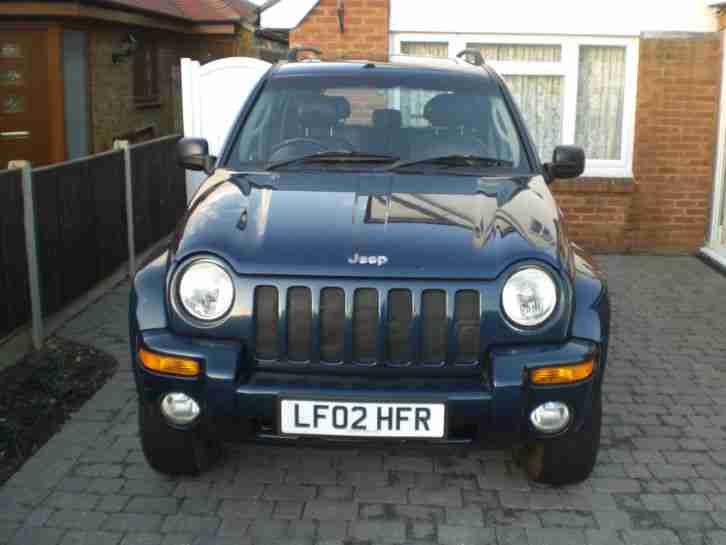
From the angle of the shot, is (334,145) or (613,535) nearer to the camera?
(613,535)

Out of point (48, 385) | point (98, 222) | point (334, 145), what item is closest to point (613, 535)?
point (334, 145)

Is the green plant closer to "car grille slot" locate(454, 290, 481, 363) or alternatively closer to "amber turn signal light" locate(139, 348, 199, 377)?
"amber turn signal light" locate(139, 348, 199, 377)

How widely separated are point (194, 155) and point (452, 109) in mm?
1460

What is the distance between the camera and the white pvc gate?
11.1 meters

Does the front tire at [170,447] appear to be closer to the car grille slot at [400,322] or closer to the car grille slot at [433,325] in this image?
the car grille slot at [400,322]

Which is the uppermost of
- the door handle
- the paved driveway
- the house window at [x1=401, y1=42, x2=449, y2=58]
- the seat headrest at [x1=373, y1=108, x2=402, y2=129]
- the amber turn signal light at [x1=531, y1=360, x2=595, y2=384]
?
the house window at [x1=401, y1=42, x2=449, y2=58]

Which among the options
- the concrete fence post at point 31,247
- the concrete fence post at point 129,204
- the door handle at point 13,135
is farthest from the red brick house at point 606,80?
the door handle at point 13,135

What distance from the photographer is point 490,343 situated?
3.74 meters

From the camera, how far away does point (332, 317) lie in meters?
3.74

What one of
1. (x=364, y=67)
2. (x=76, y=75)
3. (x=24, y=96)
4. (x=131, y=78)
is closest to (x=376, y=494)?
(x=364, y=67)

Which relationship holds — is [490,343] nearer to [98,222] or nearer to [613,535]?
[613,535]

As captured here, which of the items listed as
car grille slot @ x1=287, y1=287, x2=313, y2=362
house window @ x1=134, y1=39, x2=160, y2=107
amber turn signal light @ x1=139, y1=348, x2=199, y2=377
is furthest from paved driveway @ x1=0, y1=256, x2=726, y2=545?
house window @ x1=134, y1=39, x2=160, y2=107

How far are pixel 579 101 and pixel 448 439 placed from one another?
7.36 m

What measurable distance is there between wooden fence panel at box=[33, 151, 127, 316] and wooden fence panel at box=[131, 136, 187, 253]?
63 cm
